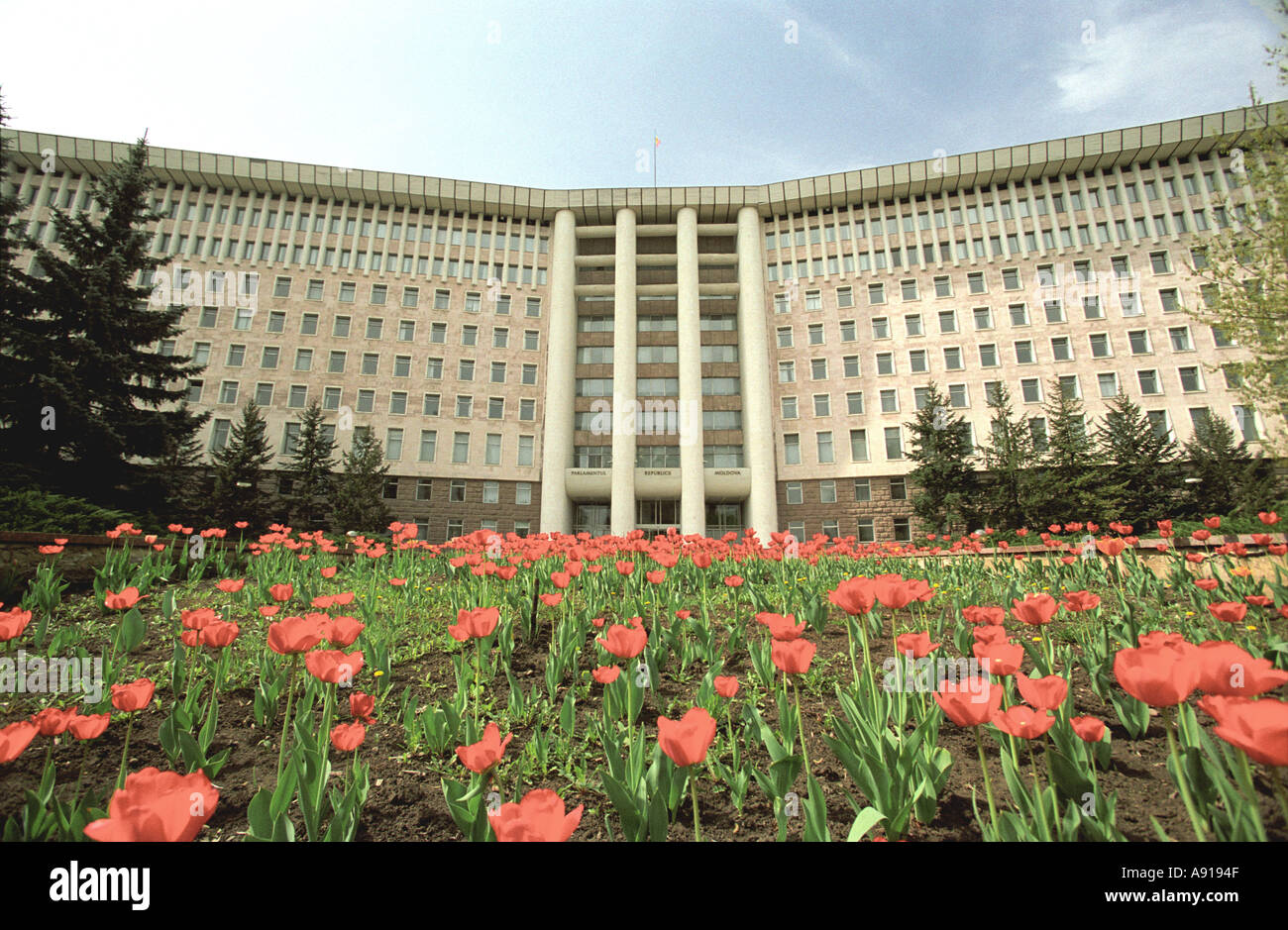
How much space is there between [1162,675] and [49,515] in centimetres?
1157

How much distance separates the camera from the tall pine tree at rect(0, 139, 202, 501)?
40.4ft

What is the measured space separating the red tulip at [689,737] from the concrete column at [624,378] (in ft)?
106

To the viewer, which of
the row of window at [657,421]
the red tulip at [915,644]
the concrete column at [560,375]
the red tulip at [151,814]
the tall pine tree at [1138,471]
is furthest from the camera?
the row of window at [657,421]

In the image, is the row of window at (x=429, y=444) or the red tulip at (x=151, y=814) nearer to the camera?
the red tulip at (x=151, y=814)

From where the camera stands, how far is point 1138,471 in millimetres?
24203

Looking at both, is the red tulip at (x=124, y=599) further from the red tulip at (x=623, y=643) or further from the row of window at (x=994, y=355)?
the row of window at (x=994, y=355)

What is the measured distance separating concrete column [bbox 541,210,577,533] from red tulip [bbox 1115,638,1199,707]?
33.2 m

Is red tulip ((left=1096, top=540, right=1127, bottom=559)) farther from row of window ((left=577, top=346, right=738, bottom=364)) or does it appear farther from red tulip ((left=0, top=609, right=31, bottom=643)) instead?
row of window ((left=577, top=346, right=738, bottom=364))

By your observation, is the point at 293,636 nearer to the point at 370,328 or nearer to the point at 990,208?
the point at 370,328

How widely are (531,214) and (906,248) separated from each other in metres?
26.6

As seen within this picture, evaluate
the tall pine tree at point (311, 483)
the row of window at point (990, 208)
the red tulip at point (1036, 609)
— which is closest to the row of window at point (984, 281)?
the row of window at point (990, 208)

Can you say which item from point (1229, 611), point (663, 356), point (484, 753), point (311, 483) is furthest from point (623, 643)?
point (663, 356)

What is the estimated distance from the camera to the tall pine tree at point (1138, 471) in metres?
22.8

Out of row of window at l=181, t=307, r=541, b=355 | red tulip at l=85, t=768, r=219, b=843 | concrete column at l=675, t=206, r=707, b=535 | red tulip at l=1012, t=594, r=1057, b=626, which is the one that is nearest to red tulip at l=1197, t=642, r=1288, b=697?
red tulip at l=1012, t=594, r=1057, b=626
